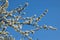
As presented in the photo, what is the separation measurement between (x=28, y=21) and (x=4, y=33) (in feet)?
2.72

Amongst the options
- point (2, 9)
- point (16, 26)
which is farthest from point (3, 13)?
point (16, 26)

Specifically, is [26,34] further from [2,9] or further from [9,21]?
[2,9]

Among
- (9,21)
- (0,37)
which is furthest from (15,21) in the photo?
(0,37)

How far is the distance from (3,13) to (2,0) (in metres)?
0.46

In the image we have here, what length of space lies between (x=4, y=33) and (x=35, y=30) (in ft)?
3.20

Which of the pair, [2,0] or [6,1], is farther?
[2,0]

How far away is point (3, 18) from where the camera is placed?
21.1 feet

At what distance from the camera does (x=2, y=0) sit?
21.9ft

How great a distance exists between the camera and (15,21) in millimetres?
6527

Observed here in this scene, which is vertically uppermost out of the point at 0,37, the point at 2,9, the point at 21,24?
the point at 2,9

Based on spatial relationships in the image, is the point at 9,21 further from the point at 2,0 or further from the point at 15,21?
the point at 2,0

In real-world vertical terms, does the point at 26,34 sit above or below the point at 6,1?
below

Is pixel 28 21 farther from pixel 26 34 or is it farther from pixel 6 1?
pixel 6 1

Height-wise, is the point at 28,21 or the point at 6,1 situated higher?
the point at 6,1
